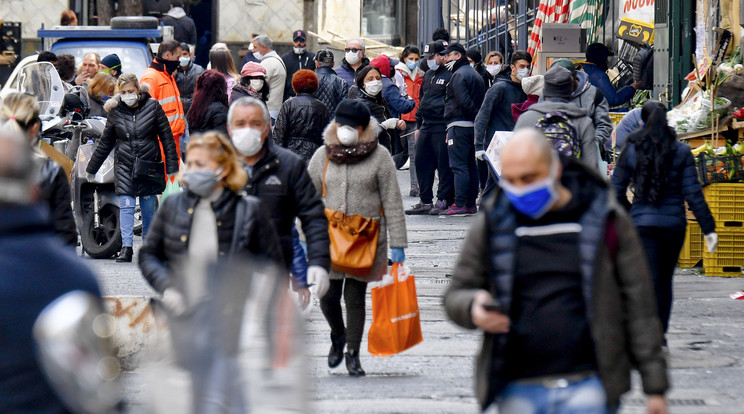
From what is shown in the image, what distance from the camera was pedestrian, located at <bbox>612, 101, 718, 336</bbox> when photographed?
327 inches

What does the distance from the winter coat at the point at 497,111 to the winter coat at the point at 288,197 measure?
7.83m

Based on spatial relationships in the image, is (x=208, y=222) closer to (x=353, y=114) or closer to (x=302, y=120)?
(x=353, y=114)

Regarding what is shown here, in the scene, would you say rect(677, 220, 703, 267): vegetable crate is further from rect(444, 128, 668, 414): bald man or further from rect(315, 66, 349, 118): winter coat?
rect(444, 128, 668, 414): bald man

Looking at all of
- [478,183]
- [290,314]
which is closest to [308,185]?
[290,314]

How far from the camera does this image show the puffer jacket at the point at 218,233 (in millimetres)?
5441

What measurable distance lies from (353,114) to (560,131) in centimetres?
216

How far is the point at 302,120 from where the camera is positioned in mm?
12461

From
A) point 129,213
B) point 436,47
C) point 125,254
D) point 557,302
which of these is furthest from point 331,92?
point 557,302

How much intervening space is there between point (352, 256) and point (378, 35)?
37.3 metres

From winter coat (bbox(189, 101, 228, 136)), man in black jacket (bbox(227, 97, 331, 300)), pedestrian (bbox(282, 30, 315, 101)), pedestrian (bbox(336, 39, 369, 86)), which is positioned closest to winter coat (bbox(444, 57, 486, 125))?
pedestrian (bbox(336, 39, 369, 86))

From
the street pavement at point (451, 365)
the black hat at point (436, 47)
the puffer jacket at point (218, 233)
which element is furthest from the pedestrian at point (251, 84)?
the puffer jacket at point (218, 233)

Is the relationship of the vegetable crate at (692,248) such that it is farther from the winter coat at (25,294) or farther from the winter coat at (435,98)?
the winter coat at (25,294)

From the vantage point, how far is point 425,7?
33500 mm

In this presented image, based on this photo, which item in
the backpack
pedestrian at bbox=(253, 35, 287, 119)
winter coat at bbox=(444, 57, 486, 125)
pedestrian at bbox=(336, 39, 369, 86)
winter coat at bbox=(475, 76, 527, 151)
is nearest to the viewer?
the backpack
